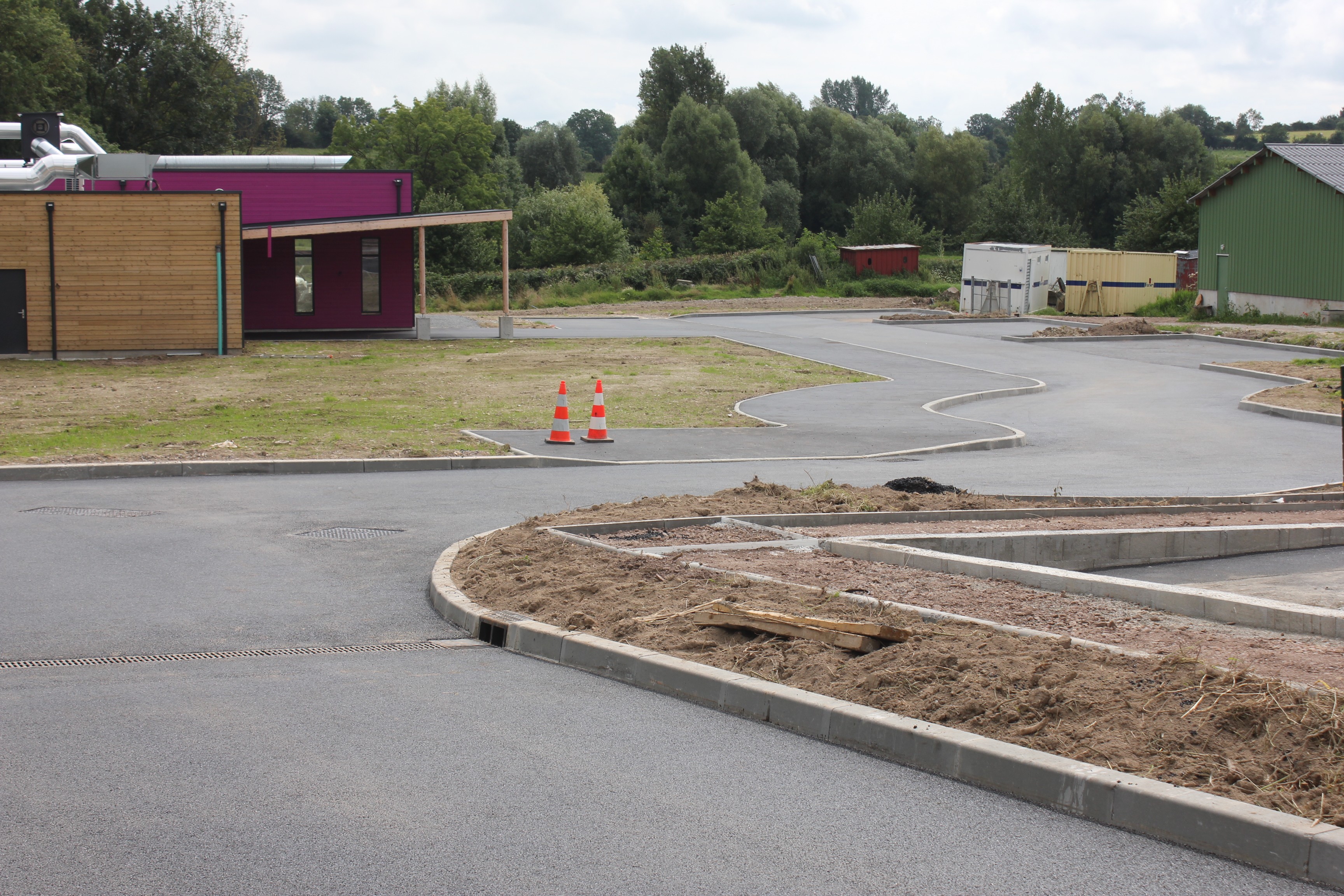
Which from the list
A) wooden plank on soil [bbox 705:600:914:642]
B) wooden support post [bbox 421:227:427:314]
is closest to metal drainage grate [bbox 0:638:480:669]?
wooden plank on soil [bbox 705:600:914:642]

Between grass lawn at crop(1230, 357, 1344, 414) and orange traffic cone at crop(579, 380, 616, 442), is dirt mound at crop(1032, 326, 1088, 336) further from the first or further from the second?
orange traffic cone at crop(579, 380, 616, 442)

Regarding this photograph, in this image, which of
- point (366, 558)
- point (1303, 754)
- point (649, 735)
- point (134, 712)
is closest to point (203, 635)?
point (134, 712)

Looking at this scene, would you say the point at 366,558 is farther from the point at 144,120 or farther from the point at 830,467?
the point at 144,120

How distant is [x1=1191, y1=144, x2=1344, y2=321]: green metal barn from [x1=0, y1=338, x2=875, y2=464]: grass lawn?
21666 mm

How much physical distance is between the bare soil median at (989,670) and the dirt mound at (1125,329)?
31.7 meters

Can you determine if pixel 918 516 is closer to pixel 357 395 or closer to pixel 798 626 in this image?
pixel 798 626

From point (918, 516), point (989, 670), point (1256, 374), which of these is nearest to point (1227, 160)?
point (1256, 374)

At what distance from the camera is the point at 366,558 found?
30.9 feet

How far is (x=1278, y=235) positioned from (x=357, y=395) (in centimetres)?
3568

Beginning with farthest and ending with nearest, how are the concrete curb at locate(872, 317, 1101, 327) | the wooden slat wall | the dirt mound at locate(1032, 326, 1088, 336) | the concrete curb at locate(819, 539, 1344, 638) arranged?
the concrete curb at locate(872, 317, 1101, 327), the dirt mound at locate(1032, 326, 1088, 336), the wooden slat wall, the concrete curb at locate(819, 539, 1344, 638)

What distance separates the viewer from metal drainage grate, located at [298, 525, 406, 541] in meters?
10.1

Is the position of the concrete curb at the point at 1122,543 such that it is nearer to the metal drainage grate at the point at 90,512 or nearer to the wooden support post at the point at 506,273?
the metal drainage grate at the point at 90,512

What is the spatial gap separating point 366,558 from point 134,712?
12.4 ft

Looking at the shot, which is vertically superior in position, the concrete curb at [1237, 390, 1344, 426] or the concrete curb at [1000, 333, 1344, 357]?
the concrete curb at [1000, 333, 1344, 357]
